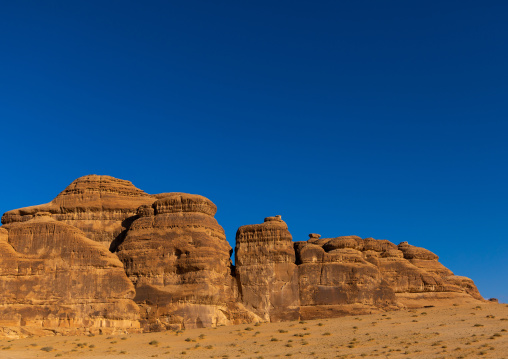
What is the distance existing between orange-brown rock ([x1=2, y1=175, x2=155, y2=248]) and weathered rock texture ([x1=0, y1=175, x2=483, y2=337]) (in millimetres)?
124

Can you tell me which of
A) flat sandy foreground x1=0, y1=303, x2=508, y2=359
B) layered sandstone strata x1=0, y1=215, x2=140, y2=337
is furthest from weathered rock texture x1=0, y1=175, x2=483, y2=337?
flat sandy foreground x1=0, y1=303, x2=508, y2=359

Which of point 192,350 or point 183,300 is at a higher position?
point 183,300

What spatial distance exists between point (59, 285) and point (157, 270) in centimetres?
963

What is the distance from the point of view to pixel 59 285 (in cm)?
5034

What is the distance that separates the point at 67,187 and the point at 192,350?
1471 inches

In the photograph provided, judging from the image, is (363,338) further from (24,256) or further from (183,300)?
(24,256)

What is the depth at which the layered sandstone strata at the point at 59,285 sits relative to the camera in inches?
Result: 1909

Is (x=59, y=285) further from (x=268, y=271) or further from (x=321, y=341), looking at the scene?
(x=321, y=341)

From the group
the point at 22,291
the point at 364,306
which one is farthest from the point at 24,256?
the point at 364,306

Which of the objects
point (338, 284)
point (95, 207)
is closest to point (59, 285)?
point (95, 207)

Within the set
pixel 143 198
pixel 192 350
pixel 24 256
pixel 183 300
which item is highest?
pixel 143 198

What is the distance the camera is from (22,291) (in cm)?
4944

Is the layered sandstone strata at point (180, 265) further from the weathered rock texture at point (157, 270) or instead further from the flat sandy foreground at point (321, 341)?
the flat sandy foreground at point (321, 341)

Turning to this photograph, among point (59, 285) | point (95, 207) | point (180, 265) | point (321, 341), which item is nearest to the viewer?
point (321, 341)
